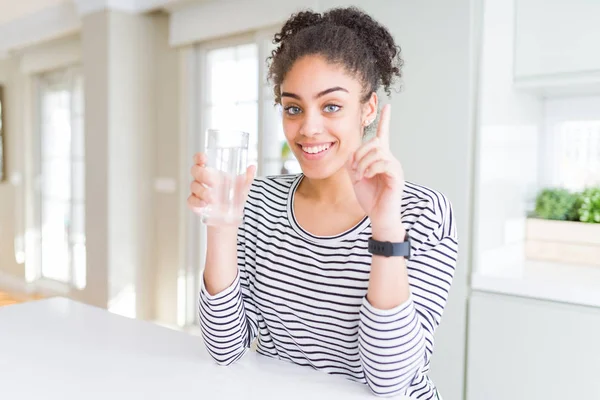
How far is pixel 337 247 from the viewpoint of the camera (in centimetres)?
110

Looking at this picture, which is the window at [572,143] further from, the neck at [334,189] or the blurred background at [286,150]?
the neck at [334,189]

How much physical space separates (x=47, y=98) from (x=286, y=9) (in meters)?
3.03

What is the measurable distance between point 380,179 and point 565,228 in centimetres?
161

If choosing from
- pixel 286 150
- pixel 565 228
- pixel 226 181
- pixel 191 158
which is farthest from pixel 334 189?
pixel 191 158

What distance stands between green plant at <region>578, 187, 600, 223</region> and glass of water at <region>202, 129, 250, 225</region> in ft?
5.81

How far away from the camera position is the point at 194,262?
3758 millimetres

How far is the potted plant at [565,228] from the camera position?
218cm

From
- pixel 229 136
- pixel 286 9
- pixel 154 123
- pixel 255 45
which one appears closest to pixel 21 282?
pixel 154 123

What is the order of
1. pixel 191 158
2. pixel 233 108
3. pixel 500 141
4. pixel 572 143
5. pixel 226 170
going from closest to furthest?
1. pixel 226 170
2. pixel 500 141
3. pixel 572 143
4. pixel 233 108
5. pixel 191 158

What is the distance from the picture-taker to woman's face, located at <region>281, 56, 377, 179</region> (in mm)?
1053

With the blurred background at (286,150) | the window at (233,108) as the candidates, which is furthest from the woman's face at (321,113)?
the window at (233,108)

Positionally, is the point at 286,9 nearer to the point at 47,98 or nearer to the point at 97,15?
the point at 97,15

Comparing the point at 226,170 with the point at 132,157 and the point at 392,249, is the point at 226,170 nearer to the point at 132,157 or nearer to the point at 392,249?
the point at 392,249

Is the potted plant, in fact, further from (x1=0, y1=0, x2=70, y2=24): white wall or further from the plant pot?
(x1=0, y1=0, x2=70, y2=24): white wall
